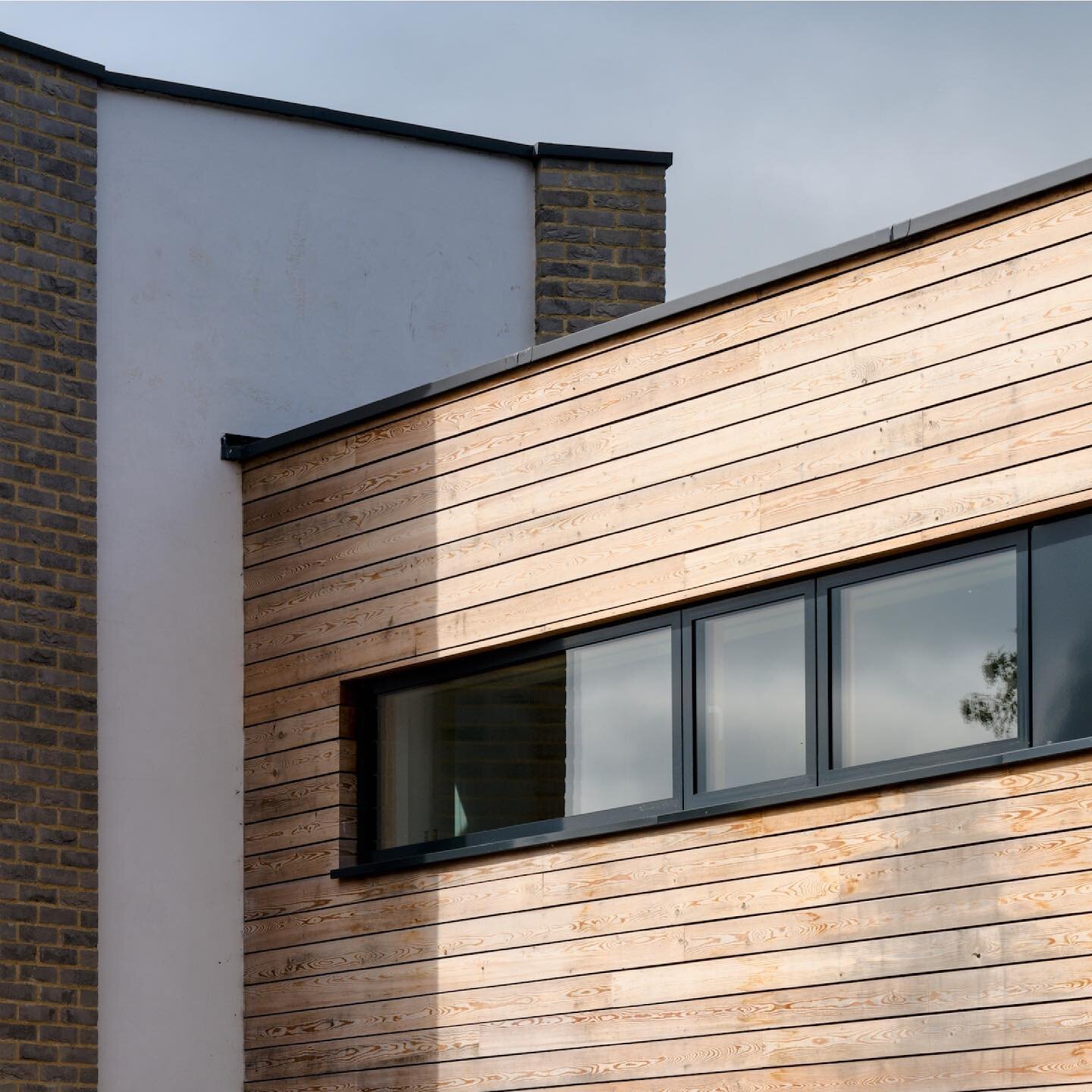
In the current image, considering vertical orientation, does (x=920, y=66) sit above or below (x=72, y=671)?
above

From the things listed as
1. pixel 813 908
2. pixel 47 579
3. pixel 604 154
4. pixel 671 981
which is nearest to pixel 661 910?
pixel 671 981

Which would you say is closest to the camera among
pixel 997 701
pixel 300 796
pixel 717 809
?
pixel 997 701

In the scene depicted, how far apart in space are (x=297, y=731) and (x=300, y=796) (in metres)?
0.33

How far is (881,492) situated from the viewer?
302 inches

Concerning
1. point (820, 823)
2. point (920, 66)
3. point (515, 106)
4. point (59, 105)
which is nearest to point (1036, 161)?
point (920, 66)

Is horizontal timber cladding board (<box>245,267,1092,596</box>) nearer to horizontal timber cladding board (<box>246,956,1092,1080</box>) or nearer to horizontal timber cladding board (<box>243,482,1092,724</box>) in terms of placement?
horizontal timber cladding board (<box>243,482,1092,724</box>)

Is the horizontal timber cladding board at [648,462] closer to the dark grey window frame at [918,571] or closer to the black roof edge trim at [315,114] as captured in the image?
the dark grey window frame at [918,571]

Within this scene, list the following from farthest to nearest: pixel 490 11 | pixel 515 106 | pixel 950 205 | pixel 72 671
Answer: pixel 515 106 < pixel 490 11 < pixel 72 671 < pixel 950 205

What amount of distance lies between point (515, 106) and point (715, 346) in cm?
1746

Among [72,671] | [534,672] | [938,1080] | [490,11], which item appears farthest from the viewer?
[490,11]

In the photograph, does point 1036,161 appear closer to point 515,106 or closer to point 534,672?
point 515,106

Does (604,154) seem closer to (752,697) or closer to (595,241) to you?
(595,241)

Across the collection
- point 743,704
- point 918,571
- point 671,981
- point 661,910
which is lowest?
point 671,981

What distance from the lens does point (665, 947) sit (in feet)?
26.4
